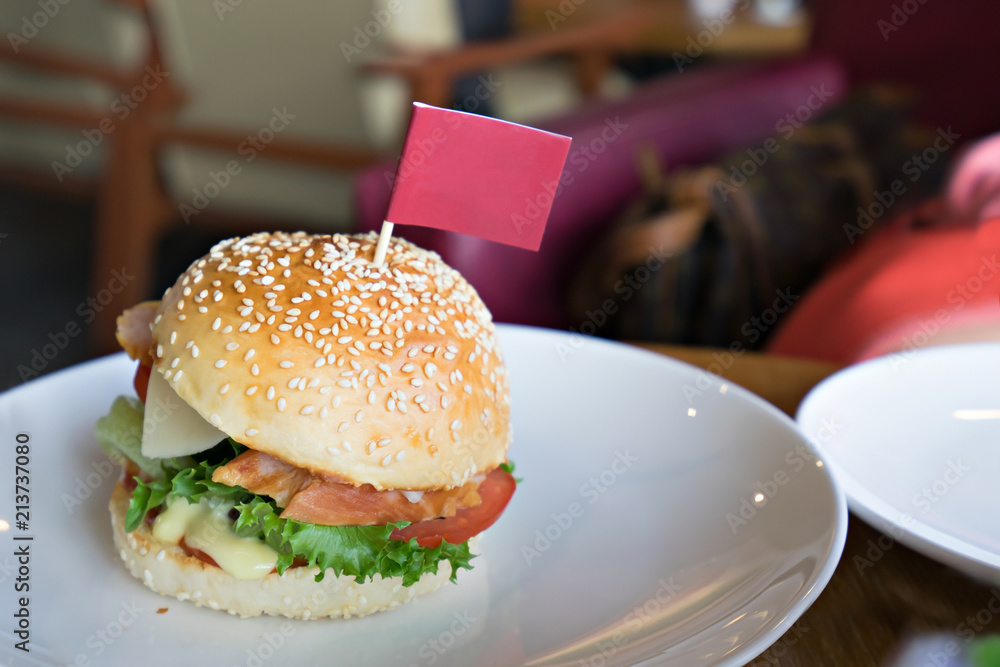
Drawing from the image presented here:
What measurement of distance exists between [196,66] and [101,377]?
3.49m

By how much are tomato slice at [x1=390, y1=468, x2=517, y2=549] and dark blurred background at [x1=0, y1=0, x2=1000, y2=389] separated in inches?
40.1

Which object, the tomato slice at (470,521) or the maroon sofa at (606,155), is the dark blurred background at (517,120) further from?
the tomato slice at (470,521)

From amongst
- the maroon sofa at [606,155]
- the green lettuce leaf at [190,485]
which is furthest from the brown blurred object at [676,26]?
the green lettuce leaf at [190,485]

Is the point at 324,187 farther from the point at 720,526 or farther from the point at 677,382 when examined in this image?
the point at 720,526

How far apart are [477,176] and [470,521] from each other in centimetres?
48

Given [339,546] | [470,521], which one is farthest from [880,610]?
[339,546]

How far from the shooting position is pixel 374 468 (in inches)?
40.8

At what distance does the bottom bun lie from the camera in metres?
1.05

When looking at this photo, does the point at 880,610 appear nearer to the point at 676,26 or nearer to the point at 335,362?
the point at 335,362

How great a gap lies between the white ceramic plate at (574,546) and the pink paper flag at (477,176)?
0.43m

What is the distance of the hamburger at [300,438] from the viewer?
1016 mm

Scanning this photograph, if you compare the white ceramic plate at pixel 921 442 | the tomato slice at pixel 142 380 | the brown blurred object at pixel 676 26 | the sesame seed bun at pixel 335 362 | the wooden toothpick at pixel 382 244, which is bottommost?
the brown blurred object at pixel 676 26

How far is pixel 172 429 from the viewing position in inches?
42.2

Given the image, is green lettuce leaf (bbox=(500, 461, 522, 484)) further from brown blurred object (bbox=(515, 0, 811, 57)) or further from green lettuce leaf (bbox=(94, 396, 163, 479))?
brown blurred object (bbox=(515, 0, 811, 57))
